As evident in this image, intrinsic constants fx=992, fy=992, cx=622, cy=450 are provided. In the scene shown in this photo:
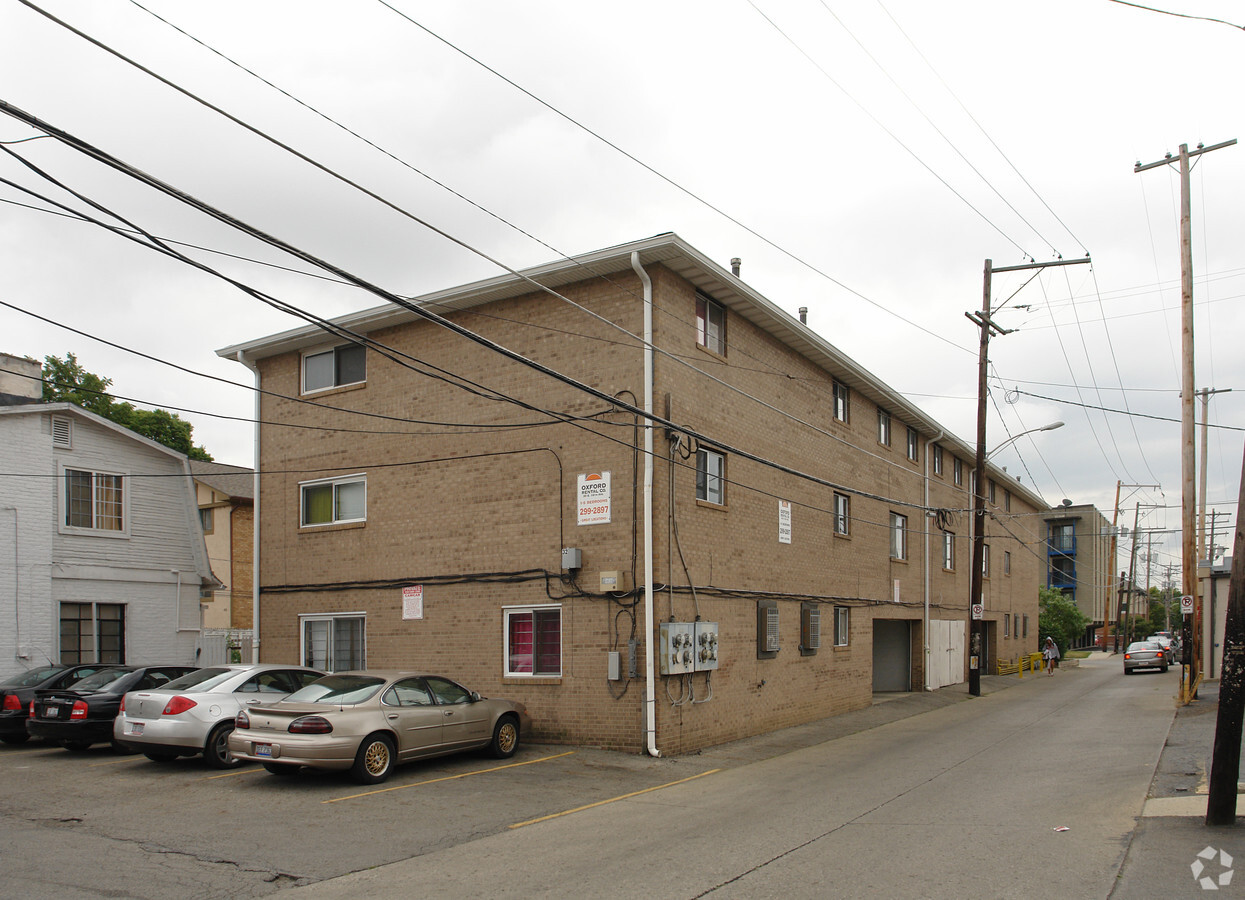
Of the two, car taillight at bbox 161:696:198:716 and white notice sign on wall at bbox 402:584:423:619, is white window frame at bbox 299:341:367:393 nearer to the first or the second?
white notice sign on wall at bbox 402:584:423:619

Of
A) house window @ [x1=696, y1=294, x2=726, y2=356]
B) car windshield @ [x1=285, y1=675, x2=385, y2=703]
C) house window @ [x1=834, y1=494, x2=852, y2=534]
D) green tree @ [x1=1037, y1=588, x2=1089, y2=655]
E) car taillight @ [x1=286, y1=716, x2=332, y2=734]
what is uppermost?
house window @ [x1=696, y1=294, x2=726, y2=356]

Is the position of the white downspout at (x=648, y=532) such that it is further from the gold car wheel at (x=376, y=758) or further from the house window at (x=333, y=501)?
the house window at (x=333, y=501)

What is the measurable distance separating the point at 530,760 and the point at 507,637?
8.87 feet

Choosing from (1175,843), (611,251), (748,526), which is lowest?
(1175,843)

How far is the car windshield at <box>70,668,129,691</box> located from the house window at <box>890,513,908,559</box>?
19.1 m

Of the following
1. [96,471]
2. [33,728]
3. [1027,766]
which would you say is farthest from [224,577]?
[1027,766]

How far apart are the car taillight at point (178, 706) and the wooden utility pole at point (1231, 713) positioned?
40.6 ft

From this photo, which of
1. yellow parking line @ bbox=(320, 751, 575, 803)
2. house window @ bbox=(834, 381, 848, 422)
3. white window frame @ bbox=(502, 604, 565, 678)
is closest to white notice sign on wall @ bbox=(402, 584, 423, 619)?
white window frame @ bbox=(502, 604, 565, 678)

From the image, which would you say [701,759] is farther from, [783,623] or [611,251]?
[611,251]

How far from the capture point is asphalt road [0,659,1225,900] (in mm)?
8016

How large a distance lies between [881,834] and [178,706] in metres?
9.59

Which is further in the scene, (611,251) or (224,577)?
(224,577)

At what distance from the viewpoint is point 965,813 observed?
10.7 meters

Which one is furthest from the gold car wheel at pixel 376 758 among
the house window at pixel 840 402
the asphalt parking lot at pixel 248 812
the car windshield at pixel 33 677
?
the house window at pixel 840 402
